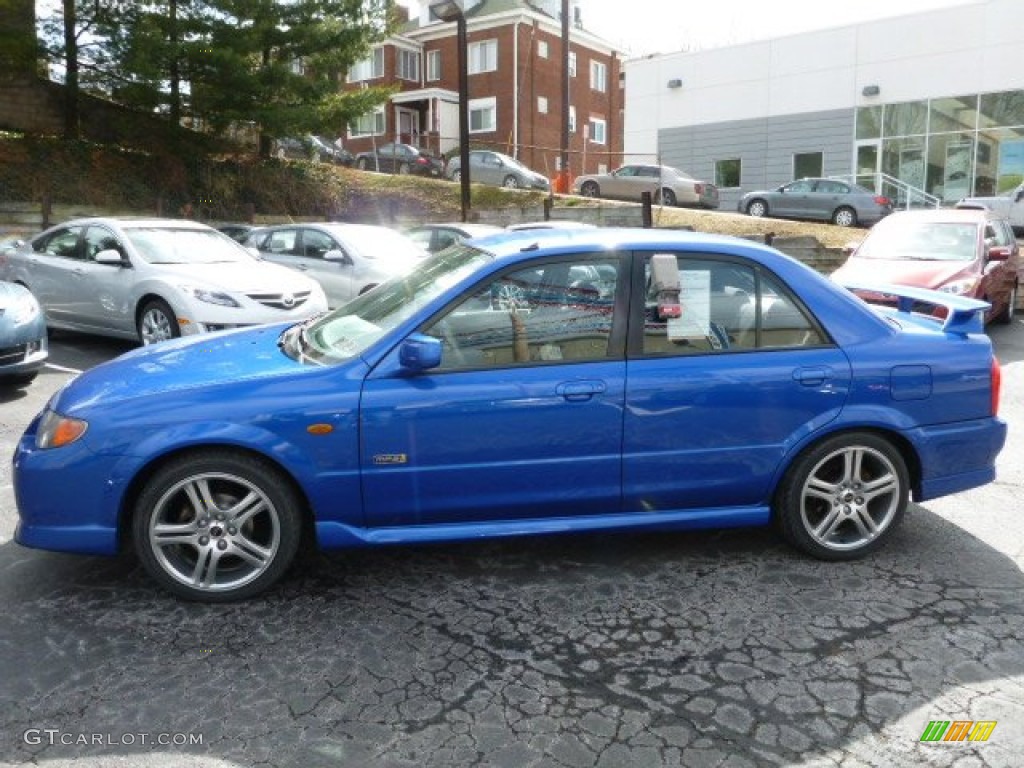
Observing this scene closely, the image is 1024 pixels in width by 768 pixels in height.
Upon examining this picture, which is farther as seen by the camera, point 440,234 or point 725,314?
point 440,234

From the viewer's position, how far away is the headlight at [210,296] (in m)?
9.06

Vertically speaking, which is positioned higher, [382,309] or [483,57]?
[483,57]

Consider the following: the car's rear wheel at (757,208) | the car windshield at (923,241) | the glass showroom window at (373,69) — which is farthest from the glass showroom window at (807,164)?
the glass showroom window at (373,69)

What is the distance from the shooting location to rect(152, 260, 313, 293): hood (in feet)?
30.3

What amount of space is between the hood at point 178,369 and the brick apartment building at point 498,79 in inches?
1448

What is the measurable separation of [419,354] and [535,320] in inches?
23.5

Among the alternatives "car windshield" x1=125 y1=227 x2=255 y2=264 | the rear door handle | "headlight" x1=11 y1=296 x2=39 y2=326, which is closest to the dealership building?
"car windshield" x1=125 y1=227 x2=255 y2=264

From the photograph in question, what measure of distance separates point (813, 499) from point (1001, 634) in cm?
98

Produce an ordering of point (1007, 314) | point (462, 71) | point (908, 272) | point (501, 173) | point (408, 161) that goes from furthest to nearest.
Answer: point (408, 161) < point (501, 173) < point (462, 71) < point (1007, 314) < point (908, 272)

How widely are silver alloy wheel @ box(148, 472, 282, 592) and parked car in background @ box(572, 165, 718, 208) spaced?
24125mm

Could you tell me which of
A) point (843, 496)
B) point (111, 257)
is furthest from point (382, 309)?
point (111, 257)

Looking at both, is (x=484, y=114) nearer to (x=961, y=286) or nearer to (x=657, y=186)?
(x=657, y=186)

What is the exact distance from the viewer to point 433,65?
4575 centimetres

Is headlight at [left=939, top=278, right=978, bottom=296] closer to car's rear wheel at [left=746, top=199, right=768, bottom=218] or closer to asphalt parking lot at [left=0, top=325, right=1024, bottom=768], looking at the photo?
asphalt parking lot at [left=0, top=325, right=1024, bottom=768]
